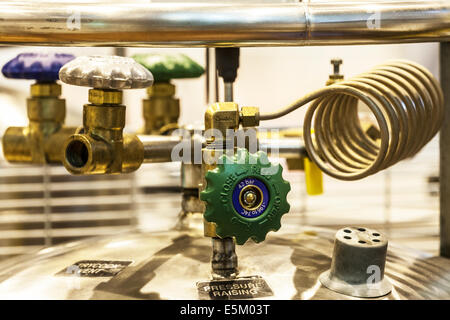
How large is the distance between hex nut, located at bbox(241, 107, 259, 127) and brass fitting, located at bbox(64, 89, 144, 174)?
19 cm

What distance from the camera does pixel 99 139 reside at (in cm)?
78

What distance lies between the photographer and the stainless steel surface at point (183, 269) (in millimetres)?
755

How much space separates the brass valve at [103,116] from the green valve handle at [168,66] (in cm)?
31

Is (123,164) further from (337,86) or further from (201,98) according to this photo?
(201,98)

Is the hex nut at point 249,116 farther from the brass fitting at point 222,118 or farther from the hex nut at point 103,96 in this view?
the hex nut at point 103,96

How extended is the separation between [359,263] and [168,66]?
0.62 metres

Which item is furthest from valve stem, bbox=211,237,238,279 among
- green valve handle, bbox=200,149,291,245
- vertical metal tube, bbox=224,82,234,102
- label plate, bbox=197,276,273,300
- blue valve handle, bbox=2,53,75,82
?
blue valve handle, bbox=2,53,75,82

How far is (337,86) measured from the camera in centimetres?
73

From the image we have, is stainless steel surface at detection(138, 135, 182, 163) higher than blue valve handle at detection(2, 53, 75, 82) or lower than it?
lower

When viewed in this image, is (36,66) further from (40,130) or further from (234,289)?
(234,289)

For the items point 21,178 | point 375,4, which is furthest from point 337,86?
point 21,178

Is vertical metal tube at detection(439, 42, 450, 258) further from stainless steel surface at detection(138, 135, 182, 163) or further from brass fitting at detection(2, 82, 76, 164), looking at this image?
brass fitting at detection(2, 82, 76, 164)

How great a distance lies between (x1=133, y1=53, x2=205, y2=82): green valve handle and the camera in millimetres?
1110

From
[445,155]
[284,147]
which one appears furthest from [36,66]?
[445,155]
